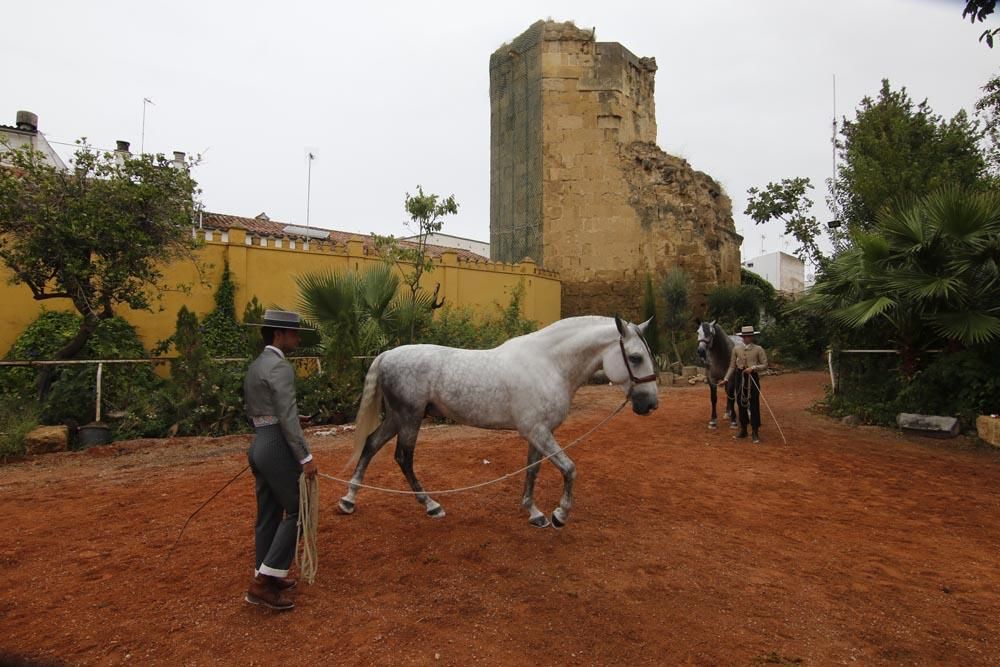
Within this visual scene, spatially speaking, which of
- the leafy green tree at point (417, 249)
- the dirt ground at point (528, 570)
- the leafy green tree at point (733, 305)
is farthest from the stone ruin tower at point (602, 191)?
the dirt ground at point (528, 570)

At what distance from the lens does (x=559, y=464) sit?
376 centimetres

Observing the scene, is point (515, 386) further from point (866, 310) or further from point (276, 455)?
point (866, 310)

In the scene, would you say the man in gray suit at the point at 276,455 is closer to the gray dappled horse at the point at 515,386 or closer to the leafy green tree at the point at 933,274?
the gray dappled horse at the point at 515,386

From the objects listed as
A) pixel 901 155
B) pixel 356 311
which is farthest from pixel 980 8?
pixel 901 155

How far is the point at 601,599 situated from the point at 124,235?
802cm

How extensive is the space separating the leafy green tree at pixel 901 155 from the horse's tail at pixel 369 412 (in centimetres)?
1237

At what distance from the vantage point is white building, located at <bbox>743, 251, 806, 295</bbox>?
3562 cm

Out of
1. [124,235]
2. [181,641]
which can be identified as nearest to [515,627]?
[181,641]

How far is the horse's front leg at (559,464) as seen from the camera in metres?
3.77

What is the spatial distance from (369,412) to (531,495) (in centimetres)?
144

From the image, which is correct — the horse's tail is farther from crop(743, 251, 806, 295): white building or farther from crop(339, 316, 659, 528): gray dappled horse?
crop(743, 251, 806, 295): white building

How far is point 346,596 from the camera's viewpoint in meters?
2.97

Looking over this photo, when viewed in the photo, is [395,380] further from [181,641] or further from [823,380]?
[823,380]

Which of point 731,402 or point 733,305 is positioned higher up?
point 733,305
